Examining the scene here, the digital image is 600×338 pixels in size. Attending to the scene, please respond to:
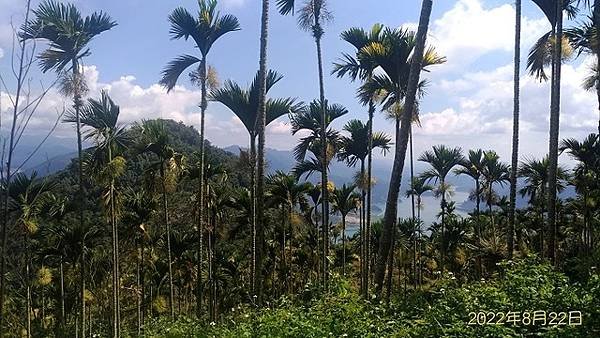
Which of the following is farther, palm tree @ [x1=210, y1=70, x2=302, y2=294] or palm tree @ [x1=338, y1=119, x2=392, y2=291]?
palm tree @ [x1=338, y1=119, x2=392, y2=291]

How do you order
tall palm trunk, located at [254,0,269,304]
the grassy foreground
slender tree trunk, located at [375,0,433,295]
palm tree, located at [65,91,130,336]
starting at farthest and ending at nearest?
palm tree, located at [65,91,130,336]
tall palm trunk, located at [254,0,269,304]
slender tree trunk, located at [375,0,433,295]
the grassy foreground

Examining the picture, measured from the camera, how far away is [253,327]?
7.15 m

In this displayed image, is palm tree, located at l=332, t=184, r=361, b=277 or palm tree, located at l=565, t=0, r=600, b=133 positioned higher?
palm tree, located at l=565, t=0, r=600, b=133

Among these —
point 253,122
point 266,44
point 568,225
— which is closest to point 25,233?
point 253,122

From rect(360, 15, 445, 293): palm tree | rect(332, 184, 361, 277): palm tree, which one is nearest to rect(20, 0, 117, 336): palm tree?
rect(360, 15, 445, 293): palm tree

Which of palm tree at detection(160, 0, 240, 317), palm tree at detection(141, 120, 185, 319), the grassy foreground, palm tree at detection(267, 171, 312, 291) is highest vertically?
palm tree at detection(160, 0, 240, 317)

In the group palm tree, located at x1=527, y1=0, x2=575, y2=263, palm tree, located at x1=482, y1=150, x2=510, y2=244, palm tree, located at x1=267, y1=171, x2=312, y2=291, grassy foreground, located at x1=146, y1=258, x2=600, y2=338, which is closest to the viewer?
grassy foreground, located at x1=146, y1=258, x2=600, y2=338

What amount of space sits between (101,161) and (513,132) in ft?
42.2

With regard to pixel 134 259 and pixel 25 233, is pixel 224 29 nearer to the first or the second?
pixel 25 233

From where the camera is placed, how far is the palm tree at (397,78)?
30.6 ft

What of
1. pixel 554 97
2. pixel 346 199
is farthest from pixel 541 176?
pixel 554 97

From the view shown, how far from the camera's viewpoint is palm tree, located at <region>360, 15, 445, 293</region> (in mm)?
9328

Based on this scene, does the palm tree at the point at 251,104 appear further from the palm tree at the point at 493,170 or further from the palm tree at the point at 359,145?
the palm tree at the point at 493,170

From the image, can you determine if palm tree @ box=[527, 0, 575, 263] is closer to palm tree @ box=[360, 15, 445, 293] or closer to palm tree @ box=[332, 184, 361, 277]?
palm tree @ box=[360, 15, 445, 293]
